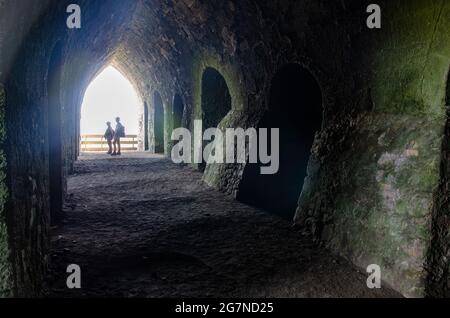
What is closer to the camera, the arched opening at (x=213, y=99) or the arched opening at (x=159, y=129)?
the arched opening at (x=213, y=99)

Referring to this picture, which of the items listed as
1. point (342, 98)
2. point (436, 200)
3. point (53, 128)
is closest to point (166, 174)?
point (53, 128)

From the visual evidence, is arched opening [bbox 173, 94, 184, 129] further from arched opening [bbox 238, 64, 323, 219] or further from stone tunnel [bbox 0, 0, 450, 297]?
arched opening [bbox 238, 64, 323, 219]

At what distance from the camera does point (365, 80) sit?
400 centimetres

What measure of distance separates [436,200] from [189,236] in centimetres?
252

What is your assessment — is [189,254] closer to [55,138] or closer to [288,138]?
[55,138]

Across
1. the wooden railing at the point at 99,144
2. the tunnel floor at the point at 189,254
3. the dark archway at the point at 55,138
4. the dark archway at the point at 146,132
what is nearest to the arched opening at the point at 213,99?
the tunnel floor at the point at 189,254

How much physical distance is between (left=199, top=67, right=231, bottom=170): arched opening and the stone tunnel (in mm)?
1969

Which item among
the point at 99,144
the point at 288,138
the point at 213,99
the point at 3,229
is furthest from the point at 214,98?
the point at 99,144

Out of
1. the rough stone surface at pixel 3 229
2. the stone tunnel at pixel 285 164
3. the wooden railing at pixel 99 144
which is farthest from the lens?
the wooden railing at pixel 99 144

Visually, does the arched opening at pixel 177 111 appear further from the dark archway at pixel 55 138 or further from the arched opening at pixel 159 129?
the dark archway at pixel 55 138

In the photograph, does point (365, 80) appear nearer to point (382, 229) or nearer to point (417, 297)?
point (382, 229)

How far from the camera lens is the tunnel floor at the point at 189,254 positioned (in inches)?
117

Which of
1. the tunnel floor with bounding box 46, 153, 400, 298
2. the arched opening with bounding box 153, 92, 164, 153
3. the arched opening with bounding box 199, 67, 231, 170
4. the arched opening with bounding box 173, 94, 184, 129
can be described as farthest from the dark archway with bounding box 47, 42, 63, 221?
the arched opening with bounding box 153, 92, 164, 153

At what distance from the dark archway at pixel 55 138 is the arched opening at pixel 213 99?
15.2 ft
